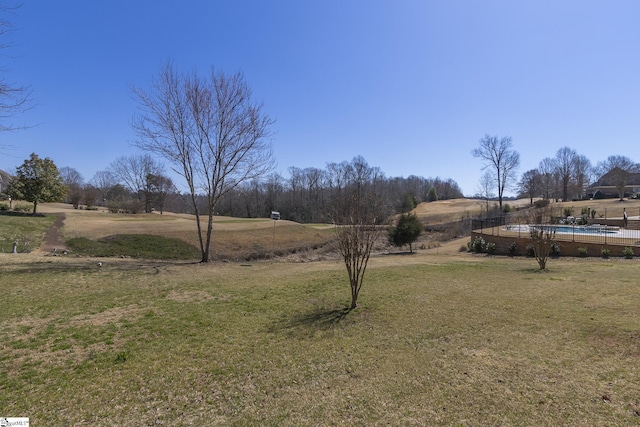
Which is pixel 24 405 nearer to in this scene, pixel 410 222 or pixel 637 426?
Result: pixel 637 426

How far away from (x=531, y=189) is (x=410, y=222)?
174 ft

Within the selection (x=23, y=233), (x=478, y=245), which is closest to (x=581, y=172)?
(x=478, y=245)

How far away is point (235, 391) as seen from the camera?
12.5 ft

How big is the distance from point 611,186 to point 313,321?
8193cm

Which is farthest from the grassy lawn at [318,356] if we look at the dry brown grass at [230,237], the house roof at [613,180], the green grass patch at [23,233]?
the house roof at [613,180]

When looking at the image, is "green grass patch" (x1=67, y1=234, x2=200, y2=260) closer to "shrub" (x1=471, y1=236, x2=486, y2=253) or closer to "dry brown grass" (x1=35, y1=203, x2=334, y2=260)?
"dry brown grass" (x1=35, y1=203, x2=334, y2=260)

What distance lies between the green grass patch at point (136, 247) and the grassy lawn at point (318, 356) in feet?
36.6

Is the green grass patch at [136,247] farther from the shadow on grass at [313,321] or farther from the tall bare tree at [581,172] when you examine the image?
the tall bare tree at [581,172]

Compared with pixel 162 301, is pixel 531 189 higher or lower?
higher

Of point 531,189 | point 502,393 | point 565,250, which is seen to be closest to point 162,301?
point 502,393

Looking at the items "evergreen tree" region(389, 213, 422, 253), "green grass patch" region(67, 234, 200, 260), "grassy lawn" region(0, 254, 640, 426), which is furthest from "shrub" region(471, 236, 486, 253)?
"green grass patch" region(67, 234, 200, 260)

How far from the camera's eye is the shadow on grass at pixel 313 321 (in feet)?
19.9

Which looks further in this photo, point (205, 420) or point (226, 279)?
point (226, 279)

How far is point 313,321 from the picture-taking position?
655 cm
